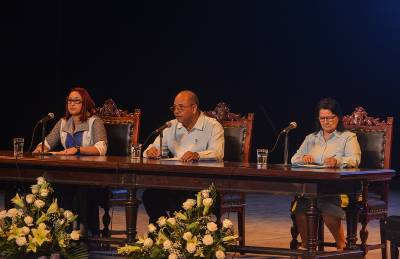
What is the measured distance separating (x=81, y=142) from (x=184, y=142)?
2.39ft

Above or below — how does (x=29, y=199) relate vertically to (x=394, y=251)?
above

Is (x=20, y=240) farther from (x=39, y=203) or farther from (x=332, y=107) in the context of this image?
(x=332, y=107)

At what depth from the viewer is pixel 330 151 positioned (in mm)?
5977

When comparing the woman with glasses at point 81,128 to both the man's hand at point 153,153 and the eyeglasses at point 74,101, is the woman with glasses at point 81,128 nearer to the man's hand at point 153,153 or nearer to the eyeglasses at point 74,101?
the eyeglasses at point 74,101

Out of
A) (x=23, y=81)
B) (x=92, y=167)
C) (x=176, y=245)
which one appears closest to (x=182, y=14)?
(x=23, y=81)

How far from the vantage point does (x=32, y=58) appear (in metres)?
11.0

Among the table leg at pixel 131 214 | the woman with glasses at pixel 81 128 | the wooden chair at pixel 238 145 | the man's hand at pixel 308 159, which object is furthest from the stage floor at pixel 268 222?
the woman with glasses at pixel 81 128

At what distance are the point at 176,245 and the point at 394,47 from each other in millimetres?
6189

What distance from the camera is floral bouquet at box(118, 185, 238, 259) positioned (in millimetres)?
4773

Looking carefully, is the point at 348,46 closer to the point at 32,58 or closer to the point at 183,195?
the point at 32,58

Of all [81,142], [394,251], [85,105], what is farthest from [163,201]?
[394,251]

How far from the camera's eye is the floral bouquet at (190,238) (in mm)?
4773

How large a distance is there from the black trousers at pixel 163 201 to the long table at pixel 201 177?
0.40 meters

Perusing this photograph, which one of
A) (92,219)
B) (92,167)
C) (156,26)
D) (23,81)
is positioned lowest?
(92,219)
